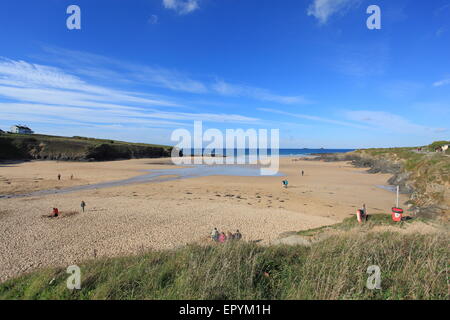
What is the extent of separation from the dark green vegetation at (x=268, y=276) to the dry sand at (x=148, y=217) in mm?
5386

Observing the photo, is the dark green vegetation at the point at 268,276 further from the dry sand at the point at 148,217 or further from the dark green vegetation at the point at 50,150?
the dark green vegetation at the point at 50,150

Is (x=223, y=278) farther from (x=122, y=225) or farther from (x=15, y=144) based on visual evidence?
(x=15, y=144)

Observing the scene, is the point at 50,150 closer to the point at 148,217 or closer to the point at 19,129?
the point at 19,129

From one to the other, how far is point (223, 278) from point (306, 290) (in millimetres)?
1510

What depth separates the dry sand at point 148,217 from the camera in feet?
34.8

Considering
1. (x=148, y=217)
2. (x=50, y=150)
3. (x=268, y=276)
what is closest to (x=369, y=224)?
(x=268, y=276)

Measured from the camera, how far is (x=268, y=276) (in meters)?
4.27

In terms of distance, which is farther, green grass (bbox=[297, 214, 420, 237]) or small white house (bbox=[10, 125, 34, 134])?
small white house (bbox=[10, 125, 34, 134])

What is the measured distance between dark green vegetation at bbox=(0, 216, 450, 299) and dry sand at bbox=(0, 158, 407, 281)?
17.7 ft

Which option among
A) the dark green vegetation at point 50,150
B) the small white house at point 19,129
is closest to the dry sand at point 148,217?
the dark green vegetation at point 50,150

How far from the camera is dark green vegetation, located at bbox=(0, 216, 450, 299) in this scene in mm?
3486

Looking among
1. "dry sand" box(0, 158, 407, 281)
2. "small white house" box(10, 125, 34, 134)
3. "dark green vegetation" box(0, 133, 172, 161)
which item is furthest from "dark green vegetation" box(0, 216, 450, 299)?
"small white house" box(10, 125, 34, 134)

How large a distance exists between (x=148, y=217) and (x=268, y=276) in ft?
44.0

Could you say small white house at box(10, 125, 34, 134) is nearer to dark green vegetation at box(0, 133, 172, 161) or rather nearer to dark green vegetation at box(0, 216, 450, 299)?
dark green vegetation at box(0, 133, 172, 161)
